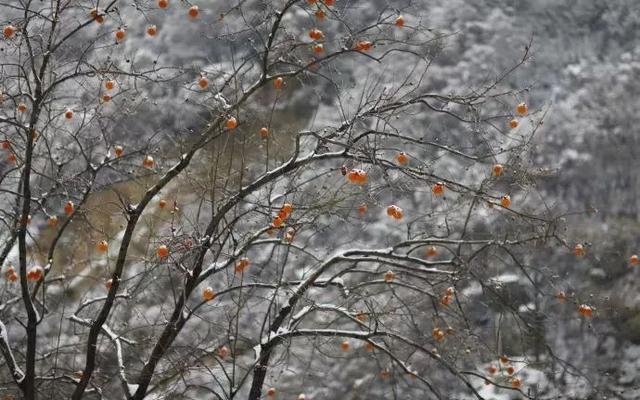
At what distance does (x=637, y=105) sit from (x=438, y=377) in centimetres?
587

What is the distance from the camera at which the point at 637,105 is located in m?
12.2

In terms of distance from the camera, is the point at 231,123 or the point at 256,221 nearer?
the point at 231,123

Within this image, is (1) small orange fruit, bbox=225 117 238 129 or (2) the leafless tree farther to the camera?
(2) the leafless tree

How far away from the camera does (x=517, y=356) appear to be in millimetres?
9484

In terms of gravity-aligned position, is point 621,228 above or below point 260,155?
below

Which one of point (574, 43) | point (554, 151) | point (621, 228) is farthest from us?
point (574, 43)

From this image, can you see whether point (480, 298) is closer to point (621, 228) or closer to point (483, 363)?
point (483, 363)

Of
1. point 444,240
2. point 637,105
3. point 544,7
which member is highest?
point 544,7

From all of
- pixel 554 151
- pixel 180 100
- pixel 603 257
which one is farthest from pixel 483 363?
pixel 180 100

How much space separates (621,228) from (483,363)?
2970 mm

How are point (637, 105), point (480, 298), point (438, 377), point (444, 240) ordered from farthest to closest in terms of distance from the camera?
point (637, 105)
point (480, 298)
point (438, 377)
point (444, 240)

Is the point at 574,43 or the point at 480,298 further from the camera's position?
the point at 574,43

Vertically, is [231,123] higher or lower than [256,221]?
lower

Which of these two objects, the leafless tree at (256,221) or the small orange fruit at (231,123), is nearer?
the small orange fruit at (231,123)
